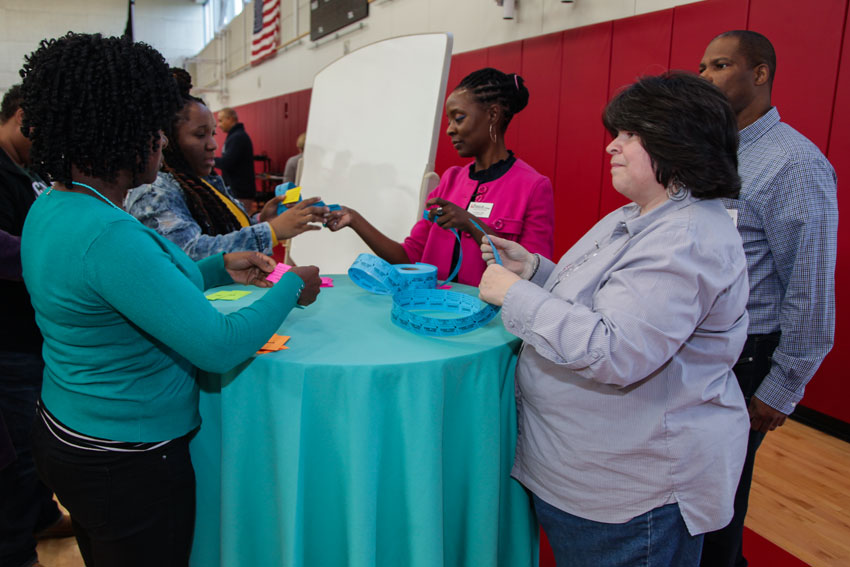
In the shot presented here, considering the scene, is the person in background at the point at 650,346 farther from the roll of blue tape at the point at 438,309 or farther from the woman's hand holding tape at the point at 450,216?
the woman's hand holding tape at the point at 450,216

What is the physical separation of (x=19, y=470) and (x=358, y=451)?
1434 millimetres

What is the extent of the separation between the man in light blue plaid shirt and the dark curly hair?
5.00 ft

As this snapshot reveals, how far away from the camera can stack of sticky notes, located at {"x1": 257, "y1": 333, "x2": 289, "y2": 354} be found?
3.92 ft

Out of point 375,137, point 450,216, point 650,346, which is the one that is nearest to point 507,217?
point 450,216

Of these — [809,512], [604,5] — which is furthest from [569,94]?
[809,512]

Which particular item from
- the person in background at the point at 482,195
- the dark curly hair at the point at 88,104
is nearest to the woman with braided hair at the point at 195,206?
the person in background at the point at 482,195

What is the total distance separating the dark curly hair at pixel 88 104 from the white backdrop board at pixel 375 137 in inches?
68.4

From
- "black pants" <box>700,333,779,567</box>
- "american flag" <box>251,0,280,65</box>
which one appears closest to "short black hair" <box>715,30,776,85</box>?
"black pants" <box>700,333,779,567</box>

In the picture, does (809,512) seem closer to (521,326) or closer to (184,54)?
(521,326)

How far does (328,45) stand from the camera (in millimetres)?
7836

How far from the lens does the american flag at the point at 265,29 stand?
31.0 ft

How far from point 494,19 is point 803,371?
4.34 metres

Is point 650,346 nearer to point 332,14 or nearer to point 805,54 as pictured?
point 805,54

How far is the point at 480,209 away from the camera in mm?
2002
